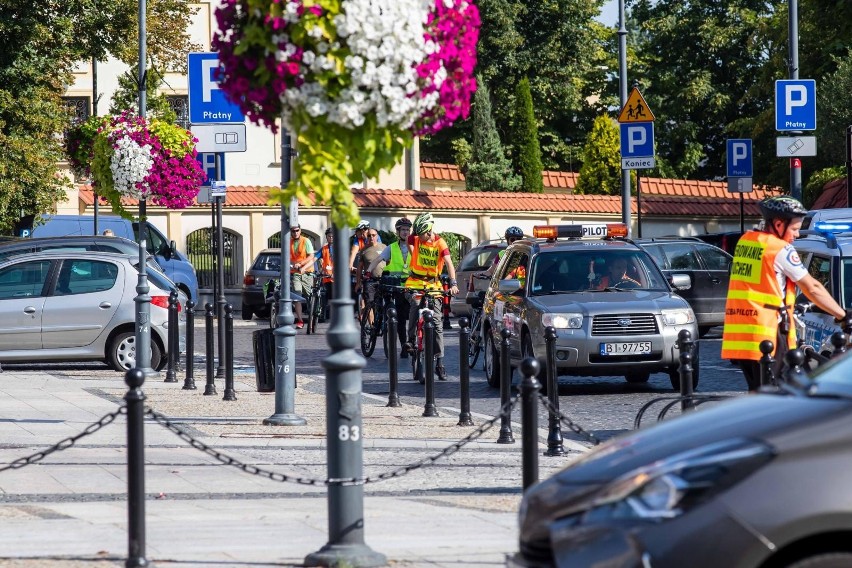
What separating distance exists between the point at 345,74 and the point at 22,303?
12.7 meters

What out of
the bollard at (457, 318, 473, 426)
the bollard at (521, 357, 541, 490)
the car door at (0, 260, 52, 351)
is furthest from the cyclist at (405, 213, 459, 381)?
the bollard at (521, 357, 541, 490)

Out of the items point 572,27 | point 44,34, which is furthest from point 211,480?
point 572,27

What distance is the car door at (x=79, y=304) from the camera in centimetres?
1892

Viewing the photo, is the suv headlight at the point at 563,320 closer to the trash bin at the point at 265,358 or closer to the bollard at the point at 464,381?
the bollard at the point at 464,381

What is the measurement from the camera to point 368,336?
22.2 metres

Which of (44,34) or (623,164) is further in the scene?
(44,34)

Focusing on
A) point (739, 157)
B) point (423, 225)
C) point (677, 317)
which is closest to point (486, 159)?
point (739, 157)

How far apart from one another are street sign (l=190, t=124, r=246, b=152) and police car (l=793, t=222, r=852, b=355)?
237 inches

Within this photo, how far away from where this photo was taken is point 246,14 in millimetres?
7227

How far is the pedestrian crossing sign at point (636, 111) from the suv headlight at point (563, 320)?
32.8 ft

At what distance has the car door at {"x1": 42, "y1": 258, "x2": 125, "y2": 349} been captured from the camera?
18.9 meters

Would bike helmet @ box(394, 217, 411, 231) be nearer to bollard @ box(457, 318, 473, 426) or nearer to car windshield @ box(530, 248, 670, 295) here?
car windshield @ box(530, 248, 670, 295)

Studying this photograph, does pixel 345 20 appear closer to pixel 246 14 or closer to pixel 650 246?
pixel 246 14

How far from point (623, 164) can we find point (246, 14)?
18607 mm
